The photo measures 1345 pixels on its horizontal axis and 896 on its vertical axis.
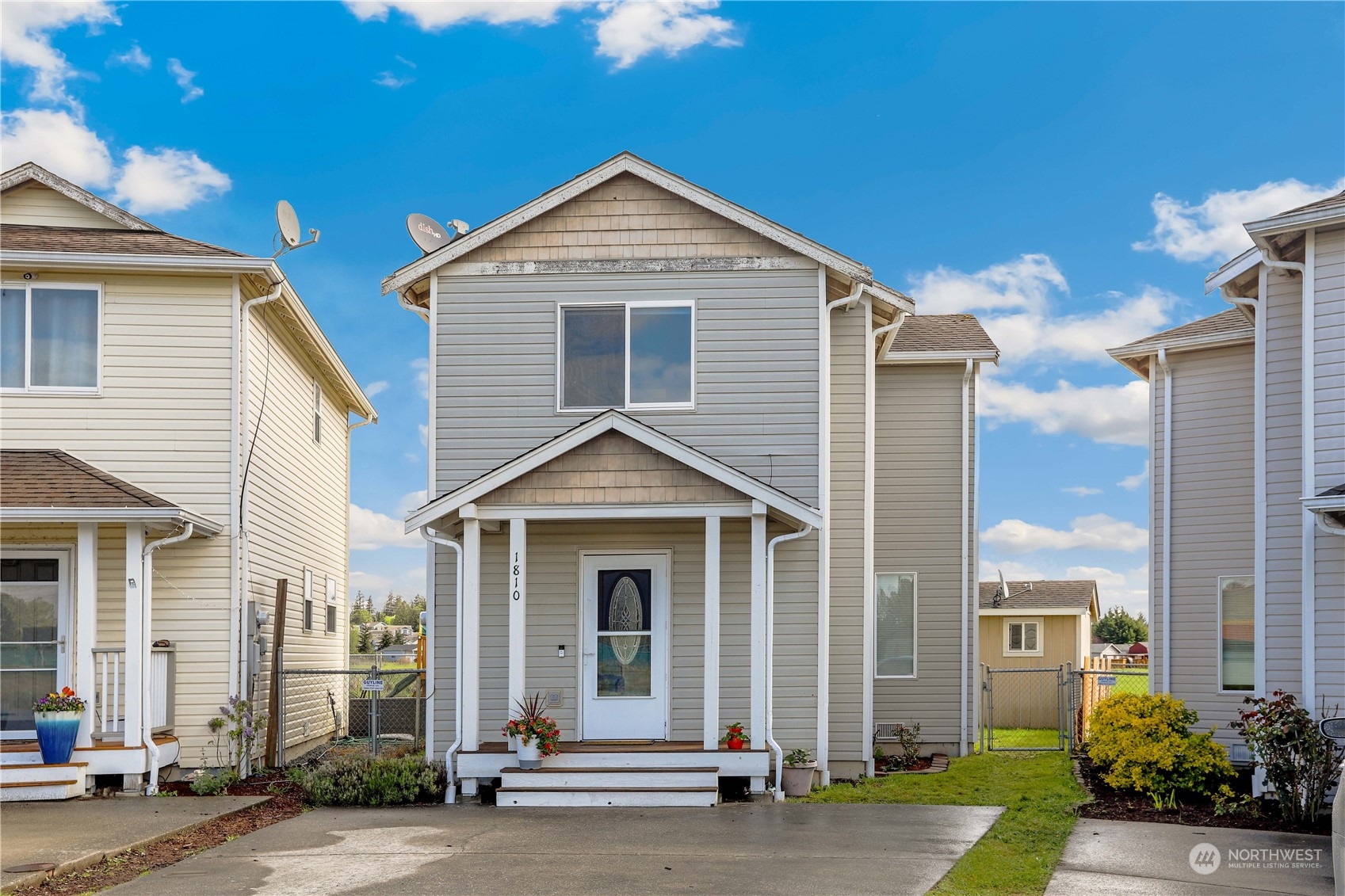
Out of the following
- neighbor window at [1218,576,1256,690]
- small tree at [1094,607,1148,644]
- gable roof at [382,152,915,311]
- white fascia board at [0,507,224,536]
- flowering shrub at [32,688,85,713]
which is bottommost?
small tree at [1094,607,1148,644]

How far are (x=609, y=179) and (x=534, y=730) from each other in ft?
20.8

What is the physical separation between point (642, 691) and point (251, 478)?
5.52 metres

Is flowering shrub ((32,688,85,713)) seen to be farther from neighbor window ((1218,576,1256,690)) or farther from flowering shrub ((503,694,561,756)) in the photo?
neighbor window ((1218,576,1256,690))

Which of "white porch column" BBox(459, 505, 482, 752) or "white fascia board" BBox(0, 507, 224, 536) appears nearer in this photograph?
Answer: "white fascia board" BBox(0, 507, 224, 536)

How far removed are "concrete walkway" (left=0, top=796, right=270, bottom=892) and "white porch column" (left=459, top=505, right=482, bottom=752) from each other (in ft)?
7.57

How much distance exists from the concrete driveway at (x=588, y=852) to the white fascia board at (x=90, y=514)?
3.53 meters

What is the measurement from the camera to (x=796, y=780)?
13117 millimetres

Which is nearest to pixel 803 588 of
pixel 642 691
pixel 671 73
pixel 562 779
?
pixel 642 691

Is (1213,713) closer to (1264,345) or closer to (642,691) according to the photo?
(1264,345)

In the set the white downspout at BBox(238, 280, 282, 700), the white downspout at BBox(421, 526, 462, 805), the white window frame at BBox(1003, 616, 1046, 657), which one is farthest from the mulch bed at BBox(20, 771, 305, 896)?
the white window frame at BBox(1003, 616, 1046, 657)

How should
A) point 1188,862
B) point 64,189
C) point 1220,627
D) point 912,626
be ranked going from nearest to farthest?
1. point 1188,862
2. point 64,189
3. point 1220,627
4. point 912,626

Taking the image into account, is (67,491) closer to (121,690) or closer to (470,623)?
(121,690)

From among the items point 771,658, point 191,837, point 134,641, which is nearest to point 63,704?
point 134,641

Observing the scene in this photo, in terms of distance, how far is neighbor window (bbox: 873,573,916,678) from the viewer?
17.5 meters
